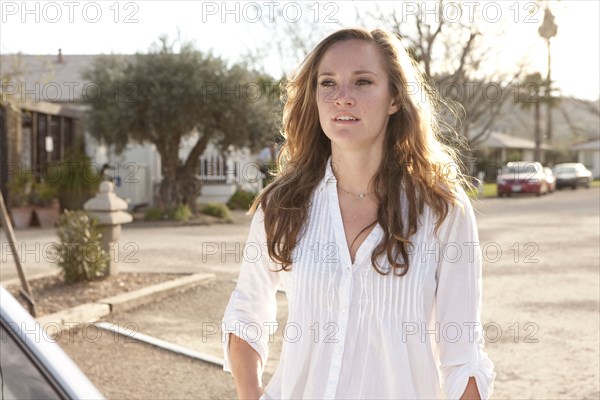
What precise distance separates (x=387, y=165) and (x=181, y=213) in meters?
20.9

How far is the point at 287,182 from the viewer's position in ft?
8.87

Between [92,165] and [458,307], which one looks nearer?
[458,307]

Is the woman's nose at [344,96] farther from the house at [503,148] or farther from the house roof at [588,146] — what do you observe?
the house roof at [588,146]

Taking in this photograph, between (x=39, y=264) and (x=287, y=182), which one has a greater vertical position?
(x=287, y=182)

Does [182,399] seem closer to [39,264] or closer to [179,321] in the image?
[179,321]

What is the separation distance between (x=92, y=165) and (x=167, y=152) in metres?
2.71

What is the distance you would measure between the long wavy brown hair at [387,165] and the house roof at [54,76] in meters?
10.1

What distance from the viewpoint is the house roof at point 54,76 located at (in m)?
15.6

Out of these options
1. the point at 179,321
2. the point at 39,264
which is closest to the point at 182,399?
the point at 179,321

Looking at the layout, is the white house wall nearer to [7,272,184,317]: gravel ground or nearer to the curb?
[7,272,184,317]: gravel ground

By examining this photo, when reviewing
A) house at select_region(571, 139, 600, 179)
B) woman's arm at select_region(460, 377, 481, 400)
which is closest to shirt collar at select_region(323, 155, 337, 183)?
woman's arm at select_region(460, 377, 481, 400)

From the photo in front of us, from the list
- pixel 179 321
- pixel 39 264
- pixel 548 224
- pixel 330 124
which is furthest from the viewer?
pixel 548 224

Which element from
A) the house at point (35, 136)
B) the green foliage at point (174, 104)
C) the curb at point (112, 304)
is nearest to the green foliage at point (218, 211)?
the green foliage at point (174, 104)

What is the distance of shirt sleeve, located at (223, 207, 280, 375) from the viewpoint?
255cm
